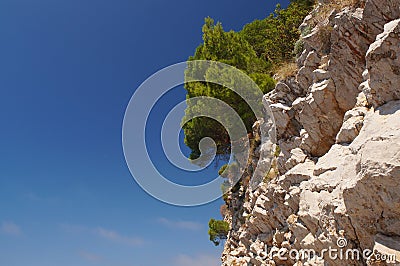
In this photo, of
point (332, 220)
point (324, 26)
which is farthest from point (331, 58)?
point (332, 220)

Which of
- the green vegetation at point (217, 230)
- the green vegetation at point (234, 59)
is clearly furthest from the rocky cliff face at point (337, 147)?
the green vegetation at point (217, 230)

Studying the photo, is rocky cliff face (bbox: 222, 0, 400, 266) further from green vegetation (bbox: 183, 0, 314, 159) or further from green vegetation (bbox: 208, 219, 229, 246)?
green vegetation (bbox: 208, 219, 229, 246)

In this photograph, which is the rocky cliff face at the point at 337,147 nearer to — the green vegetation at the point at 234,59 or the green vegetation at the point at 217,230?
the green vegetation at the point at 234,59

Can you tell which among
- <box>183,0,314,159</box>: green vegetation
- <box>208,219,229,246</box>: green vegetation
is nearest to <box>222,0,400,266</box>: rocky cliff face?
<box>183,0,314,159</box>: green vegetation

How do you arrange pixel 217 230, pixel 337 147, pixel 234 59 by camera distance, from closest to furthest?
pixel 337 147, pixel 234 59, pixel 217 230

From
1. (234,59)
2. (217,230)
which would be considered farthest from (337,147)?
(217,230)

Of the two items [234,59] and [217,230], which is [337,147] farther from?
[217,230]

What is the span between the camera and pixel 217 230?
2012 cm

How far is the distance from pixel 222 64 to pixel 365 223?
1203 cm

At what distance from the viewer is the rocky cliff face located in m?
5.19

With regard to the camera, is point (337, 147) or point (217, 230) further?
point (217, 230)

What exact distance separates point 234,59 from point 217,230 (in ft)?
39.1

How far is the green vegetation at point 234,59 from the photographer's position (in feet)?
50.8

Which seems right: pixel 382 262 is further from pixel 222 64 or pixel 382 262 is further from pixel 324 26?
pixel 222 64
